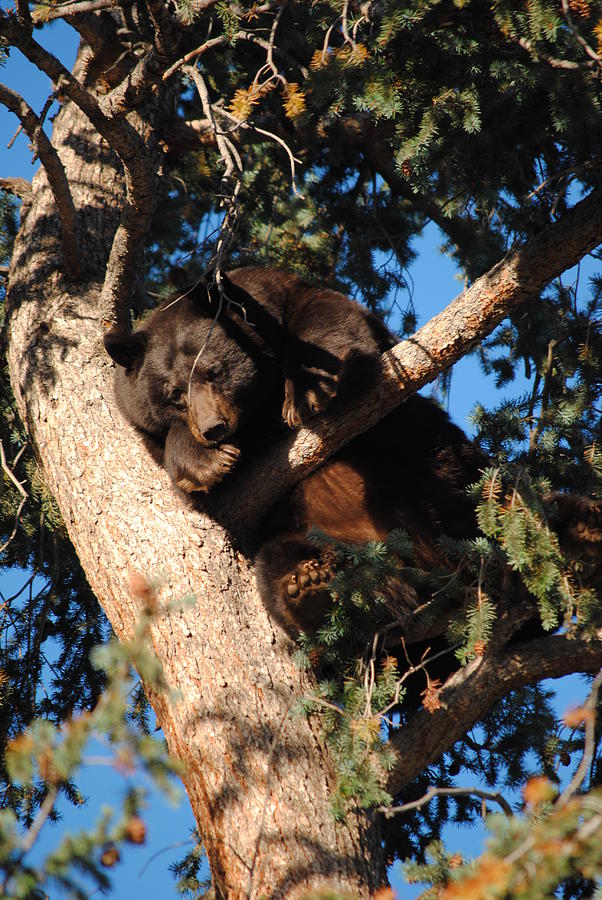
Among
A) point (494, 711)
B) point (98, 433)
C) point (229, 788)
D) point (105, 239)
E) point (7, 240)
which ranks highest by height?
point (7, 240)

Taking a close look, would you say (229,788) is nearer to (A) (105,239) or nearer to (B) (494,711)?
(B) (494,711)

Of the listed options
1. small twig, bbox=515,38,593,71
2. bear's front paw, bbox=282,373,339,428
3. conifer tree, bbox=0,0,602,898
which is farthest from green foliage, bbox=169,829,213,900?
small twig, bbox=515,38,593,71

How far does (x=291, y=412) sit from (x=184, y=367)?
3.61ft

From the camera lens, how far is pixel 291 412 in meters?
3.84

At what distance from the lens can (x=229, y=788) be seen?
2.95 m

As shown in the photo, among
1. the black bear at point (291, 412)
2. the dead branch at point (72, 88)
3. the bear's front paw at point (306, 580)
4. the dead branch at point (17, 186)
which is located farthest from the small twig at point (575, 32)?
the dead branch at point (17, 186)

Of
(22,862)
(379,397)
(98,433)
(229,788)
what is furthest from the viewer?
(98,433)

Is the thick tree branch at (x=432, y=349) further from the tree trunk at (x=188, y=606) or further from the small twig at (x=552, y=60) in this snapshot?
the small twig at (x=552, y=60)

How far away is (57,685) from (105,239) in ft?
9.92

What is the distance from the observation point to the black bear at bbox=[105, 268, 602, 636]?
3.94m

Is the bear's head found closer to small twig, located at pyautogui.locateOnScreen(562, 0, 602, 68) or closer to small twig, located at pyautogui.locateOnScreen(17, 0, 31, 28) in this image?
small twig, located at pyautogui.locateOnScreen(17, 0, 31, 28)

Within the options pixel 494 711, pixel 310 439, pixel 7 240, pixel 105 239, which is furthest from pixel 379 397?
pixel 7 240

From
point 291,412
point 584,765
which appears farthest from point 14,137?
point 584,765

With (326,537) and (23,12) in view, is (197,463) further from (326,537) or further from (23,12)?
(23,12)
